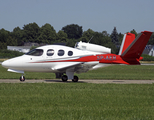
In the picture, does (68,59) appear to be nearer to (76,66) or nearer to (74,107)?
(76,66)

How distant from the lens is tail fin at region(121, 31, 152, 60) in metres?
21.7

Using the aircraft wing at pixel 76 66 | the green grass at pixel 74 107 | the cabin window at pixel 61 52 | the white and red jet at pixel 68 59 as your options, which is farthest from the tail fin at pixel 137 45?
the green grass at pixel 74 107

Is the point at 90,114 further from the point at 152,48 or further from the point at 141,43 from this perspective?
the point at 152,48

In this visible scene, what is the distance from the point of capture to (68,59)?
22.1 meters

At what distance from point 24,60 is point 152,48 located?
11863 cm

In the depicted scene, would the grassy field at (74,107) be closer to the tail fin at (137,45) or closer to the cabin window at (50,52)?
the cabin window at (50,52)

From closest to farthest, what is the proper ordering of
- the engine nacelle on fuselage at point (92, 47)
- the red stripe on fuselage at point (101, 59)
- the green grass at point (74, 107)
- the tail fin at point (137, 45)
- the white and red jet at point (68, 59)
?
the green grass at point (74, 107)
the white and red jet at point (68, 59)
the tail fin at point (137, 45)
the red stripe on fuselage at point (101, 59)
the engine nacelle on fuselage at point (92, 47)

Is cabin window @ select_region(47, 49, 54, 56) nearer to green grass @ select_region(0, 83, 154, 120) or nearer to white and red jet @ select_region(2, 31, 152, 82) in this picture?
white and red jet @ select_region(2, 31, 152, 82)

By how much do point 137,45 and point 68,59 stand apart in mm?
5435

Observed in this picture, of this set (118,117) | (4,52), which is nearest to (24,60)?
(118,117)

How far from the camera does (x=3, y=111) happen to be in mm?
9859

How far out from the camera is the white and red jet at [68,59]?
2161 centimetres

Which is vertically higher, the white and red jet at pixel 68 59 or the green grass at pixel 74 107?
the white and red jet at pixel 68 59

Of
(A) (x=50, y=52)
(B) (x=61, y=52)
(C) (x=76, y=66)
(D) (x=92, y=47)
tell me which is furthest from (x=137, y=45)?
(A) (x=50, y=52)
